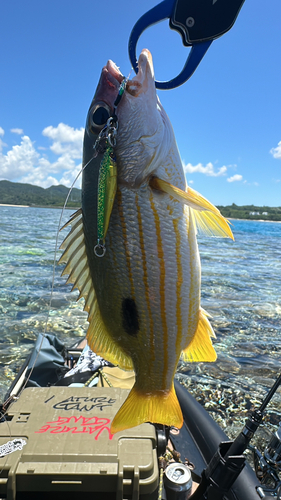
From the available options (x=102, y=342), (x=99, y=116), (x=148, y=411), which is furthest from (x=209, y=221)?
(x=148, y=411)

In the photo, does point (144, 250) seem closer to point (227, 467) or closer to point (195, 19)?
Answer: point (195, 19)

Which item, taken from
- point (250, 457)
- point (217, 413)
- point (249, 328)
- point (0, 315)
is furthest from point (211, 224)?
point (0, 315)

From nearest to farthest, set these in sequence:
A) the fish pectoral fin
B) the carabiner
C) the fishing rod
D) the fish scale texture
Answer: the carabiner
the fish scale texture
the fish pectoral fin
the fishing rod

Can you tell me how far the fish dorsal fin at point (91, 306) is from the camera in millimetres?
1964

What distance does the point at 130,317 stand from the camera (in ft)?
5.88

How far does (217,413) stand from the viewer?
5.17 meters

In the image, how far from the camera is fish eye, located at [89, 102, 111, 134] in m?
1.79

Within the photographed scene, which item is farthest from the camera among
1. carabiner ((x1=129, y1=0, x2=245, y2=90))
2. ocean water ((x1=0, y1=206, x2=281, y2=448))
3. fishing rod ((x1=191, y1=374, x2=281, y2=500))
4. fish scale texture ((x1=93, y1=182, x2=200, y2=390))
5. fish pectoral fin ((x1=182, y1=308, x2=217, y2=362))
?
ocean water ((x1=0, y1=206, x2=281, y2=448))

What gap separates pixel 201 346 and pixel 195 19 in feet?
5.55

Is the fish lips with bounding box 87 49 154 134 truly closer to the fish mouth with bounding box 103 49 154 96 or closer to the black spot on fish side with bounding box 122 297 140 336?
the fish mouth with bounding box 103 49 154 96

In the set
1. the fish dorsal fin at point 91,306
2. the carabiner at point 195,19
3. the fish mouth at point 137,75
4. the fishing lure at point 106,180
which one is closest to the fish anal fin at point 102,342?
the fish dorsal fin at point 91,306

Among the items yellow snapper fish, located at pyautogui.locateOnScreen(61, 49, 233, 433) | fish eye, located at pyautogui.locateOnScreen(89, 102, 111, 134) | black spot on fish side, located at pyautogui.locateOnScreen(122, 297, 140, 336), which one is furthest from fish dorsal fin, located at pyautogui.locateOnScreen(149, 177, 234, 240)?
black spot on fish side, located at pyautogui.locateOnScreen(122, 297, 140, 336)

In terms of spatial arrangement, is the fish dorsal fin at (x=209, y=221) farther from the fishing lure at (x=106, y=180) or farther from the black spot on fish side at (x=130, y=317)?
the black spot on fish side at (x=130, y=317)

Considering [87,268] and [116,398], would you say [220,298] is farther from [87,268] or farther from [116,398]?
[87,268]
